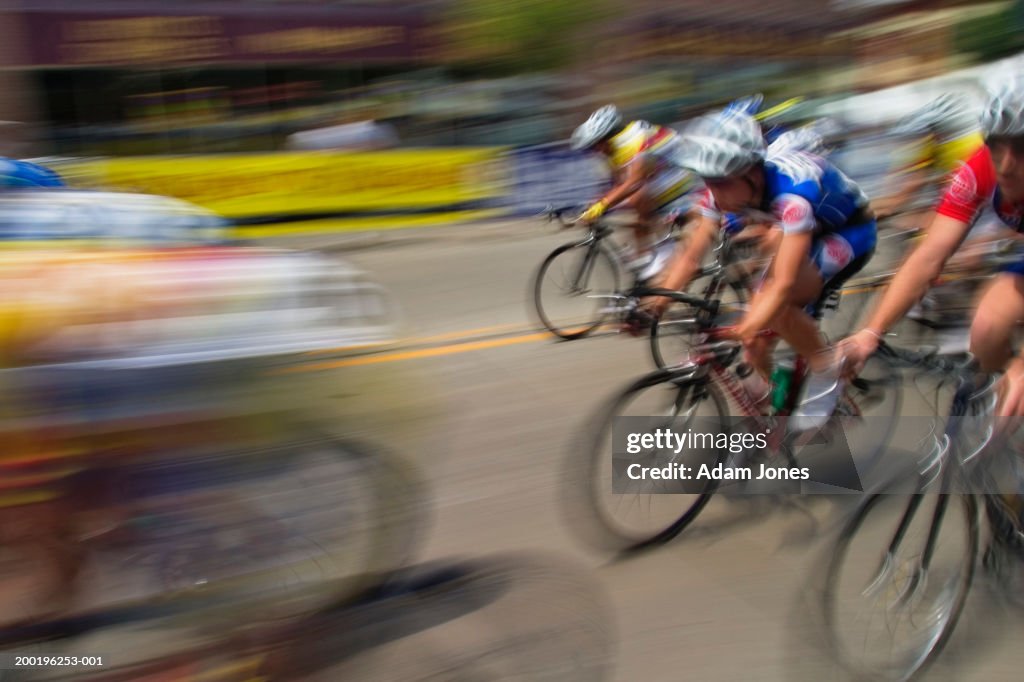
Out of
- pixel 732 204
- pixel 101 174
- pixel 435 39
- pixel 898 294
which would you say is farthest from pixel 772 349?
pixel 435 39

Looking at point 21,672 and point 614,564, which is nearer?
point 21,672

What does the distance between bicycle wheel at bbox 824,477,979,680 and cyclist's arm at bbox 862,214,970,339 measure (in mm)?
689

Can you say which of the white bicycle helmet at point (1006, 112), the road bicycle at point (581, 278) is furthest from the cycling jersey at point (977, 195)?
the road bicycle at point (581, 278)

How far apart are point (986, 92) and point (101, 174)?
42.6 feet

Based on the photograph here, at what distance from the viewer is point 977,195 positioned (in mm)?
3145

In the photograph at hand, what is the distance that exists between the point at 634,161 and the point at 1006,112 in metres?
4.99

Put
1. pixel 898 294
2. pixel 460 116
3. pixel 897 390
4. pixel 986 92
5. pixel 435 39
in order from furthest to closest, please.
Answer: pixel 435 39 < pixel 460 116 < pixel 897 390 < pixel 898 294 < pixel 986 92

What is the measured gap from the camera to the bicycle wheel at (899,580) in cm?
282

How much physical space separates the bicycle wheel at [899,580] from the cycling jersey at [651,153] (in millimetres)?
4958

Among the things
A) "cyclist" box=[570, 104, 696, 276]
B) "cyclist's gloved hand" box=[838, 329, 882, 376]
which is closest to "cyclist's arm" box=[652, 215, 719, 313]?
"cyclist's gloved hand" box=[838, 329, 882, 376]

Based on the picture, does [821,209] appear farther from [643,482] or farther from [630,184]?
[630,184]

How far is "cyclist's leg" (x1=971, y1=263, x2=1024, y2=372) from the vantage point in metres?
3.14

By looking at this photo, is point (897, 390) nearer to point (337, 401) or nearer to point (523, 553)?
point (523, 553)

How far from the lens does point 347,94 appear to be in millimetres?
18172
